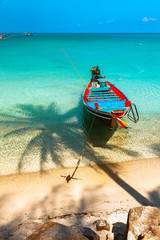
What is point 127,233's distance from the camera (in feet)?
11.7

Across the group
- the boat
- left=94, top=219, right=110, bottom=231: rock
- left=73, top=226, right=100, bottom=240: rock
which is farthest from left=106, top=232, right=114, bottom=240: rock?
the boat

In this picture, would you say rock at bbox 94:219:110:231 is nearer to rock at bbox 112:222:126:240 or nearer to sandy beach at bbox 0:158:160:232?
rock at bbox 112:222:126:240

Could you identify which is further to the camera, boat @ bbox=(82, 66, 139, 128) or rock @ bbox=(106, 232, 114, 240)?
boat @ bbox=(82, 66, 139, 128)

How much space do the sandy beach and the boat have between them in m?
2.01

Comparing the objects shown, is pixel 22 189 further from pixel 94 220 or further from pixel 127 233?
pixel 127 233

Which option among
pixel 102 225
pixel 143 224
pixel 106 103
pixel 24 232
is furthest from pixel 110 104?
pixel 24 232

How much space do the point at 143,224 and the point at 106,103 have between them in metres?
6.99

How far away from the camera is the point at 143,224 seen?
3.59 meters

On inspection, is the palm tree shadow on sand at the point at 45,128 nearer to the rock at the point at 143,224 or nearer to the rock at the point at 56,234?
the rock at the point at 56,234

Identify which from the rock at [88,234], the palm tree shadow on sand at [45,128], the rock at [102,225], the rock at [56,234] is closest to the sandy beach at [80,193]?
the rock at [102,225]

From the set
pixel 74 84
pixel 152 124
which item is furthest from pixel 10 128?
pixel 74 84

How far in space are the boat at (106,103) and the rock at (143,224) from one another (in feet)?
11.3

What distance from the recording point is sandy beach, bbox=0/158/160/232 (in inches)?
215

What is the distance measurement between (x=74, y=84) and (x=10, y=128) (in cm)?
1170
